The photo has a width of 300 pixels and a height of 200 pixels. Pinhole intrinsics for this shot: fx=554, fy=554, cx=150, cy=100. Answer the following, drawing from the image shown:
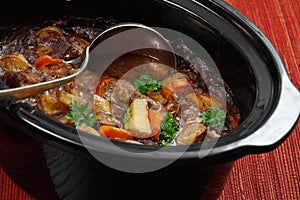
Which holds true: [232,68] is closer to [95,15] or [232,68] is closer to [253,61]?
[253,61]

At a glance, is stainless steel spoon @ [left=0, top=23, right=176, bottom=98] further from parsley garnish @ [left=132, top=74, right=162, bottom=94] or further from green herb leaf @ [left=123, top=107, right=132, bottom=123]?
green herb leaf @ [left=123, top=107, right=132, bottom=123]

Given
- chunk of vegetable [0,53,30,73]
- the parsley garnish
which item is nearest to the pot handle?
the parsley garnish

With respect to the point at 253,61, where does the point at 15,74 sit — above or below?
below

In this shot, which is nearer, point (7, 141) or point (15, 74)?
point (7, 141)

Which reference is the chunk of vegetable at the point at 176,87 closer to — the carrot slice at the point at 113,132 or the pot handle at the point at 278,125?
the carrot slice at the point at 113,132

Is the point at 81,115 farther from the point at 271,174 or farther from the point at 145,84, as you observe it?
the point at 271,174

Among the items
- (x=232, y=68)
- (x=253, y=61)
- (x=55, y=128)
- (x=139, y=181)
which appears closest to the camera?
(x=55, y=128)

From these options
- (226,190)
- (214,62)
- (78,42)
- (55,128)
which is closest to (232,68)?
(214,62)

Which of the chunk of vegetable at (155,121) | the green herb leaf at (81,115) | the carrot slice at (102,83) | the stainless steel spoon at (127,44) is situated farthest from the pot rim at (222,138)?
the stainless steel spoon at (127,44)
